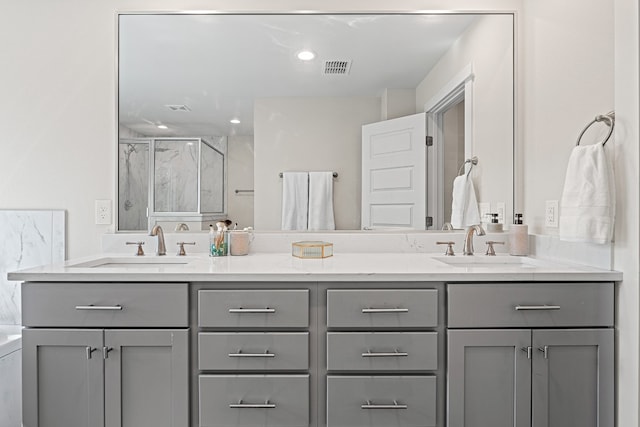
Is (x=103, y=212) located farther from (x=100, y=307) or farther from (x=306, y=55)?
(x=306, y=55)

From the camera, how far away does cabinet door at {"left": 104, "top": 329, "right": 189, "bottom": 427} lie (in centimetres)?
145

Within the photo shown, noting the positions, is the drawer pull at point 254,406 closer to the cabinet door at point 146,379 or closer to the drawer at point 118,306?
the cabinet door at point 146,379

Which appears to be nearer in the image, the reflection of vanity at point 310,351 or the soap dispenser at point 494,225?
the reflection of vanity at point 310,351

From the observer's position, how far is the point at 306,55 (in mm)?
2082

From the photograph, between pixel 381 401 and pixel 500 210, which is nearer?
pixel 381 401

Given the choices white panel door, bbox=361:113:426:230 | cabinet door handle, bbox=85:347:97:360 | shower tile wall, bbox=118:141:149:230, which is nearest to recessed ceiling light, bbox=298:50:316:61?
white panel door, bbox=361:113:426:230

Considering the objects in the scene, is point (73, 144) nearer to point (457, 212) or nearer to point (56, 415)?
point (56, 415)

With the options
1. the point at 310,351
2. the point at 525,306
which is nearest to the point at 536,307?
the point at 525,306

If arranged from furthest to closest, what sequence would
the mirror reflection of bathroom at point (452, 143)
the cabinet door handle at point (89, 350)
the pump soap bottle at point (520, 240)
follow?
the mirror reflection of bathroom at point (452, 143) → the pump soap bottle at point (520, 240) → the cabinet door handle at point (89, 350)

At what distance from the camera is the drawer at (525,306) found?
57.9 inches

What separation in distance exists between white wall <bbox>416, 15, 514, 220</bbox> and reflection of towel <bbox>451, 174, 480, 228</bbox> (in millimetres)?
44

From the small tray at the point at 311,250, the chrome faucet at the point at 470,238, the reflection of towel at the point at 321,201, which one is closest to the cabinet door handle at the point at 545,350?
the chrome faucet at the point at 470,238

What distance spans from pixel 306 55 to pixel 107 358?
63.8 inches

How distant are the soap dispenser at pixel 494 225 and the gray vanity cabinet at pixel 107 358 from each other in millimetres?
1542
